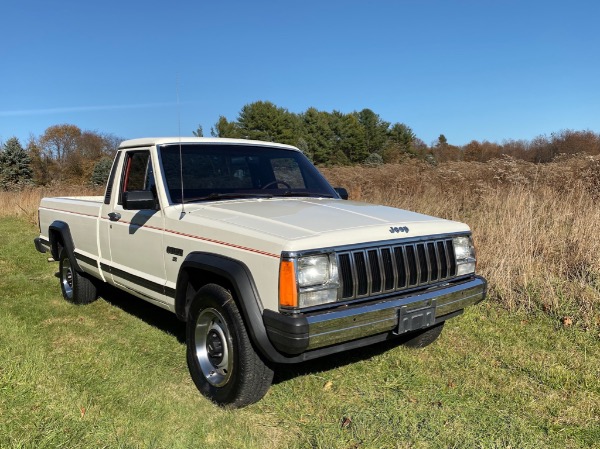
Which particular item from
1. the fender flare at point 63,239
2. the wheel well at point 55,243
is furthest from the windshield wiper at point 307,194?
the wheel well at point 55,243

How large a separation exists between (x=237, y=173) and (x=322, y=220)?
141 cm

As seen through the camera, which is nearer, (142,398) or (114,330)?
(142,398)

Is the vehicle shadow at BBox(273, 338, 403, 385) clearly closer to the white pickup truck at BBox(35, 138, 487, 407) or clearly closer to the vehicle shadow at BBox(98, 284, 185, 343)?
the white pickup truck at BBox(35, 138, 487, 407)

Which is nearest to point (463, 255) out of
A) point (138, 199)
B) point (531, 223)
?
point (138, 199)

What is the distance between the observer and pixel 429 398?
345cm

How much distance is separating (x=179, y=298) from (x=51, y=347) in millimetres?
1737

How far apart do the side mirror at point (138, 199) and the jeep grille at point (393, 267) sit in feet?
5.74

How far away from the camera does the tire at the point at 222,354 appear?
10.1ft

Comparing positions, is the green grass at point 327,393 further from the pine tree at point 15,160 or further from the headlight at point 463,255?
the pine tree at point 15,160

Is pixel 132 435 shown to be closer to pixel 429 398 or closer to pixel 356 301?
pixel 356 301

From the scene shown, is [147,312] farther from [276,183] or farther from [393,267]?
[393,267]

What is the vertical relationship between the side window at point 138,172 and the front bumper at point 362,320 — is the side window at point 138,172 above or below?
above

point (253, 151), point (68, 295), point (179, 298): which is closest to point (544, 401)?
point (179, 298)

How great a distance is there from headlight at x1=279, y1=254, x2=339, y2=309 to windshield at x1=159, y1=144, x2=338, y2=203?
4.77 ft
